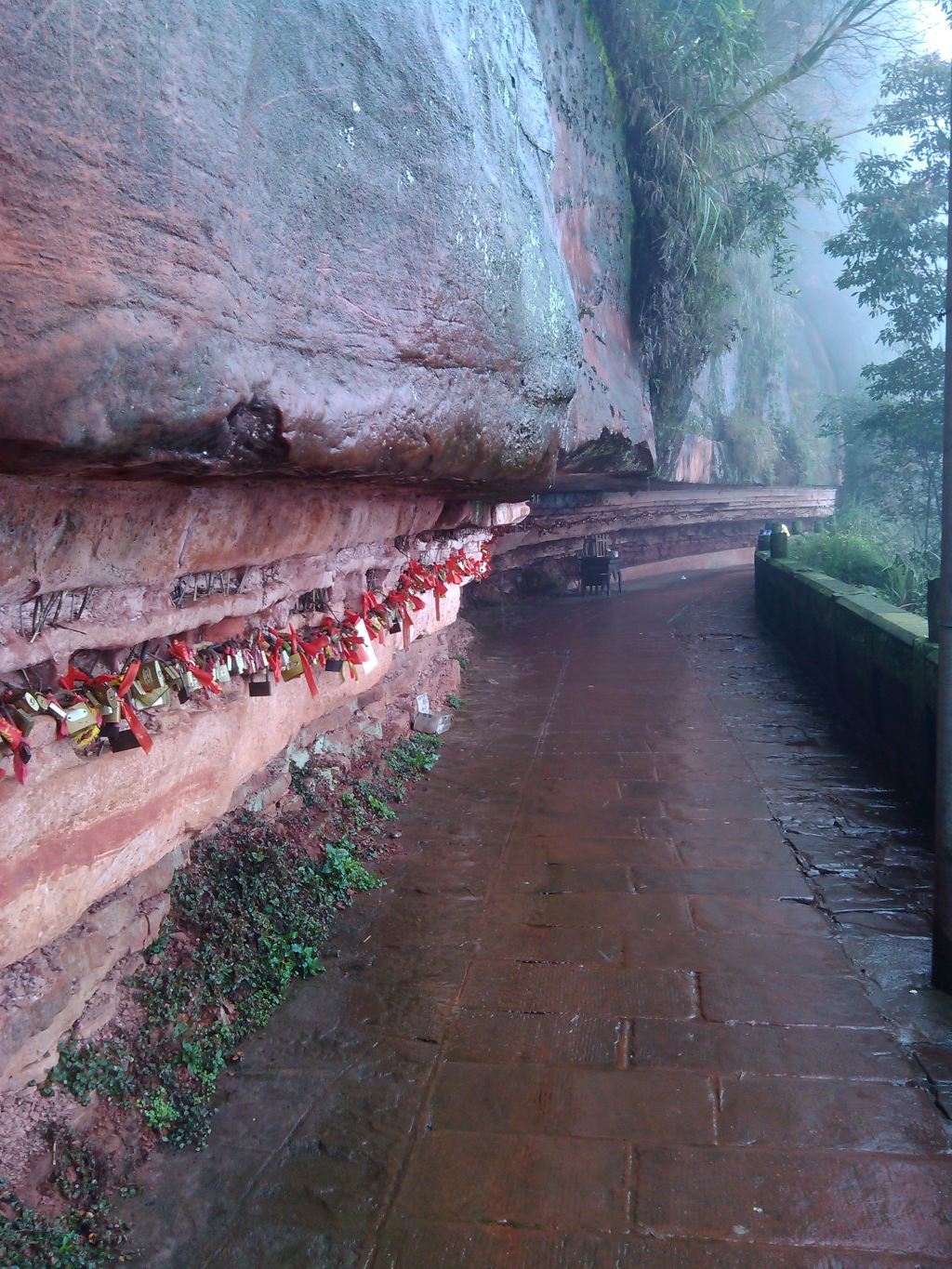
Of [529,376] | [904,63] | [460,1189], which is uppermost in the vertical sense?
[904,63]

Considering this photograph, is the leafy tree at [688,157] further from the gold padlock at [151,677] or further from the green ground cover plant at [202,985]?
the gold padlock at [151,677]

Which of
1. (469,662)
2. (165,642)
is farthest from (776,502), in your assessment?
(165,642)

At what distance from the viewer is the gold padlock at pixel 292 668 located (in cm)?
341

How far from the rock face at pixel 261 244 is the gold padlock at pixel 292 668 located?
0.90 meters

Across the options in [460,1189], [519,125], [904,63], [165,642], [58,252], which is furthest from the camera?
[904,63]

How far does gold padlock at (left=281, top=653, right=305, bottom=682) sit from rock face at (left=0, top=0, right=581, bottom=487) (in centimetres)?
90

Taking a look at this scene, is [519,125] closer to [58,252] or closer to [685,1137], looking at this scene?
[58,252]

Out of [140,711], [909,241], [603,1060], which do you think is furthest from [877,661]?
[909,241]

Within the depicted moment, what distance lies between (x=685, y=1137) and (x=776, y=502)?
20406 mm

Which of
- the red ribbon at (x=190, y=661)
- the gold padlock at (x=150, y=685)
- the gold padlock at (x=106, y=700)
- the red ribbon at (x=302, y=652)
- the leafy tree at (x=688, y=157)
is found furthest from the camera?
the leafy tree at (x=688, y=157)

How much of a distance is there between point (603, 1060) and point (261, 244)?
8.19 ft

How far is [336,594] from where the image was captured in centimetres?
419

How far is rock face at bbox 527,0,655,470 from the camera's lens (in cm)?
734

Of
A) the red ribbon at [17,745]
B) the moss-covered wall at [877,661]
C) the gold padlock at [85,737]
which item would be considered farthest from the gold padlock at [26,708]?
the moss-covered wall at [877,661]
